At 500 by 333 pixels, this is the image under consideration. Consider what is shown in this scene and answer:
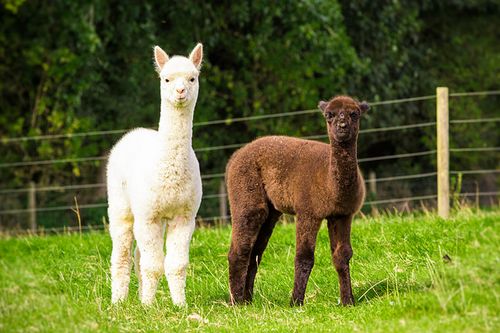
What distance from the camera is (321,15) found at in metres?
16.9

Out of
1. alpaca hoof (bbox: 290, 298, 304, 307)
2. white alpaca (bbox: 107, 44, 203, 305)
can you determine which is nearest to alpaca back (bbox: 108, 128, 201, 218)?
white alpaca (bbox: 107, 44, 203, 305)

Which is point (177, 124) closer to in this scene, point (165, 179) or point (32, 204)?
point (165, 179)

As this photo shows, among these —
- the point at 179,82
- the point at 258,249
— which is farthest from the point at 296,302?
the point at 179,82

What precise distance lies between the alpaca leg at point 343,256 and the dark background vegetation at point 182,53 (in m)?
8.58

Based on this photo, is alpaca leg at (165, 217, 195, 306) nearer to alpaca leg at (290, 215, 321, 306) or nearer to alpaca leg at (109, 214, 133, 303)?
alpaca leg at (109, 214, 133, 303)

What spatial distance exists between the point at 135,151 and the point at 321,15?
9132 mm

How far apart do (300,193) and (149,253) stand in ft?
4.32

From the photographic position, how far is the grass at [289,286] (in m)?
5.89

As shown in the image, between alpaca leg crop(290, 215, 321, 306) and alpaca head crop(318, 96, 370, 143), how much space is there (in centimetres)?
73

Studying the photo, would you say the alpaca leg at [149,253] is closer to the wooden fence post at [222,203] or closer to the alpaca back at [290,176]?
the alpaca back at [290,176]

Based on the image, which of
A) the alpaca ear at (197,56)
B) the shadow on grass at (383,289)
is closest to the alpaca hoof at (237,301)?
the shadow on grass at (383,289)

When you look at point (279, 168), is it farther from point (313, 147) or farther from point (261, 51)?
point (261, 51)

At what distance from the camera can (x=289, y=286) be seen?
8695 millimetres

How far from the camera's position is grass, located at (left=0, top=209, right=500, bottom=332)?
5.89 m
